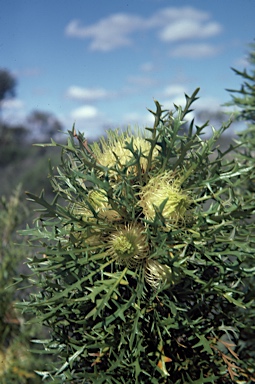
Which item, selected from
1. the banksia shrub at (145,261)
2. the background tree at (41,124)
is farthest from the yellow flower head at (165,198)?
the background tree at (41,124)

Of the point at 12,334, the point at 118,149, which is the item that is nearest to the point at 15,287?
the point at 12,334

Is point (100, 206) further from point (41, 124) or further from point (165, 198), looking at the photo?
point (41, 124)

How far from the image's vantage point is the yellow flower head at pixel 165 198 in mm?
903

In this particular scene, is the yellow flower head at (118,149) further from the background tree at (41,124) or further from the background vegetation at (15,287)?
the background tree at (41,124)

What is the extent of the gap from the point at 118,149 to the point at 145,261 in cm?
23

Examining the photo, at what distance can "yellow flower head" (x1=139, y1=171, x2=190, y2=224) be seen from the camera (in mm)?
903

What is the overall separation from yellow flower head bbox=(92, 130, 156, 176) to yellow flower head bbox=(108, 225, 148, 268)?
0.42 ft

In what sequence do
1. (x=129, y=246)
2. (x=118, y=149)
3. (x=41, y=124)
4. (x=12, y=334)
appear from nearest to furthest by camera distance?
(x=129, y=246), (x=118, y=149), (x=12, y=334), (x=41, y=124)

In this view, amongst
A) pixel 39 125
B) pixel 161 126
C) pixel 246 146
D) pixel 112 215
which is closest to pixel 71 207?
pixel 112 215

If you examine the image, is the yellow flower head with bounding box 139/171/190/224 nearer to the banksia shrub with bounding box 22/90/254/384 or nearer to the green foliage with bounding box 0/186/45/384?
the banksia shrub with bounding box 22/90/254/384

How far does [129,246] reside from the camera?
0.89 meters

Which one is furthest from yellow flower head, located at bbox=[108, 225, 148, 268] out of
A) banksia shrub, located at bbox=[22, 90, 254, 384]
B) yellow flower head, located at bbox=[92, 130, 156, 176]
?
yellow flower head, located at bbox=[92, 130, 156, 176]

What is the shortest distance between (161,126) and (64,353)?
18.3 inches

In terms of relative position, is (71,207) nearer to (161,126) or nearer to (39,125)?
(161,126)
